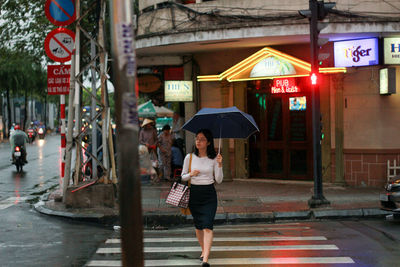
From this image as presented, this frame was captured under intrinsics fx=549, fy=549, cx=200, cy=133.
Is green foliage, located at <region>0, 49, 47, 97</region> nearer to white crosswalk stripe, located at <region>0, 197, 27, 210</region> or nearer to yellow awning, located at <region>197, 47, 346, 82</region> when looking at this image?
white crosswalk stripe, located at <region>0, 197, 27, 210</region>

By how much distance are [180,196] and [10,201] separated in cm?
780

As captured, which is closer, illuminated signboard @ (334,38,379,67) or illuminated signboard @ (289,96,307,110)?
illuminated signboard @ (334,38,379,67)

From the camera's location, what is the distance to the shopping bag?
6.90 m

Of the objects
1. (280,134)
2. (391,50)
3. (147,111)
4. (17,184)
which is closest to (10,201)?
(17,184)

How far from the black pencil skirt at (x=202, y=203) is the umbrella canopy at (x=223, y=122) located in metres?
1.22

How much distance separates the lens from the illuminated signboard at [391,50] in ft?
43.2

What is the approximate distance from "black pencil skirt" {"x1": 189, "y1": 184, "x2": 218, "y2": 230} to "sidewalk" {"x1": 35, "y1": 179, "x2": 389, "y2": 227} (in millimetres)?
3581

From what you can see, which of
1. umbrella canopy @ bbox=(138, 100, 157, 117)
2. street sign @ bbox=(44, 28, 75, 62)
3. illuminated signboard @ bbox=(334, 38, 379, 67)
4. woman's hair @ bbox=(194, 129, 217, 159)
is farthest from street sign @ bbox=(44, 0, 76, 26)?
umbrella canopy @ bbox=(138, 100, 157, 117)

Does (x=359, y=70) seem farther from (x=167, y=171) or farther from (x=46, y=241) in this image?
(x=46, y=241)

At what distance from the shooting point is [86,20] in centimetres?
2278

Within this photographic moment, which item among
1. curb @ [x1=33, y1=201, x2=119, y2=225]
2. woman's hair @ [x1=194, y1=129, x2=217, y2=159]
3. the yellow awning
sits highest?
the yellow awning

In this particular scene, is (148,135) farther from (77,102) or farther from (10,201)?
A: (77,102)

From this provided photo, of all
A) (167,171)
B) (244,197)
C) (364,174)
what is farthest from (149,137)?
(364,174)

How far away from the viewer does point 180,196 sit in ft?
22.6
